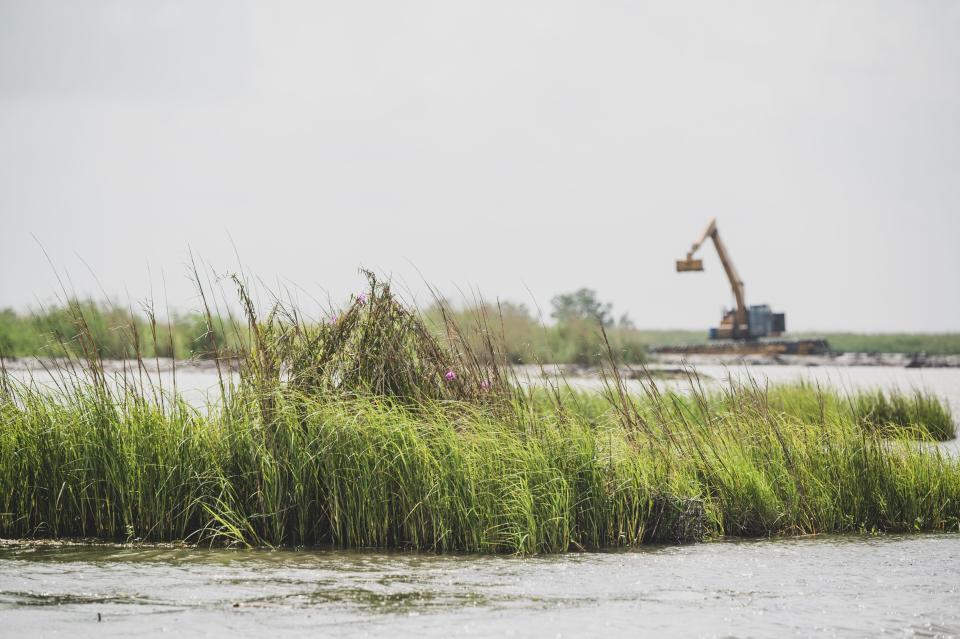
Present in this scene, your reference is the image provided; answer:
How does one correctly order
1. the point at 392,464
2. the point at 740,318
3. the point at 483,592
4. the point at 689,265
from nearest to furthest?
the point at 483,592 < the point at 392,464 < the point at 689,265 < the point at 740,318

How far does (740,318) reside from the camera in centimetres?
3219

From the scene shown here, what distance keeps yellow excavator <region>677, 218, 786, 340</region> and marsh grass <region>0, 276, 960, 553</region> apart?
24.8 m

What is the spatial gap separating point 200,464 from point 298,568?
4.49ft

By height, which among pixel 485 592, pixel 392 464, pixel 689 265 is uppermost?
pixel 689 265

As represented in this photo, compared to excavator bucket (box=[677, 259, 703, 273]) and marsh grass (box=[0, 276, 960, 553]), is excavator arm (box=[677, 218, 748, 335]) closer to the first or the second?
excavator bucket (box=[677, 259, 703, 273])

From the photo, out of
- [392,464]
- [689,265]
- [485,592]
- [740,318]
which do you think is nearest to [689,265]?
[689,265]

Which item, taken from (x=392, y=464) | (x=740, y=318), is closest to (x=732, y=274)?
(x=740, y=318)

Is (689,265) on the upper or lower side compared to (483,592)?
upper

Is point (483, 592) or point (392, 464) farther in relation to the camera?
point (392, 464)

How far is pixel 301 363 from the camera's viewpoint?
23.4ft

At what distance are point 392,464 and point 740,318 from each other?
27.7 meters

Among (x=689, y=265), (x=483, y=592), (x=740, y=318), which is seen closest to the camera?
(x=483, y=592)

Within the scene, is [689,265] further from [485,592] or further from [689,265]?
[485,592]

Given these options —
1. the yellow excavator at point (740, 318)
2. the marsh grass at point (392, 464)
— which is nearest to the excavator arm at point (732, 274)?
the yellow excavator at point (740, 318)
